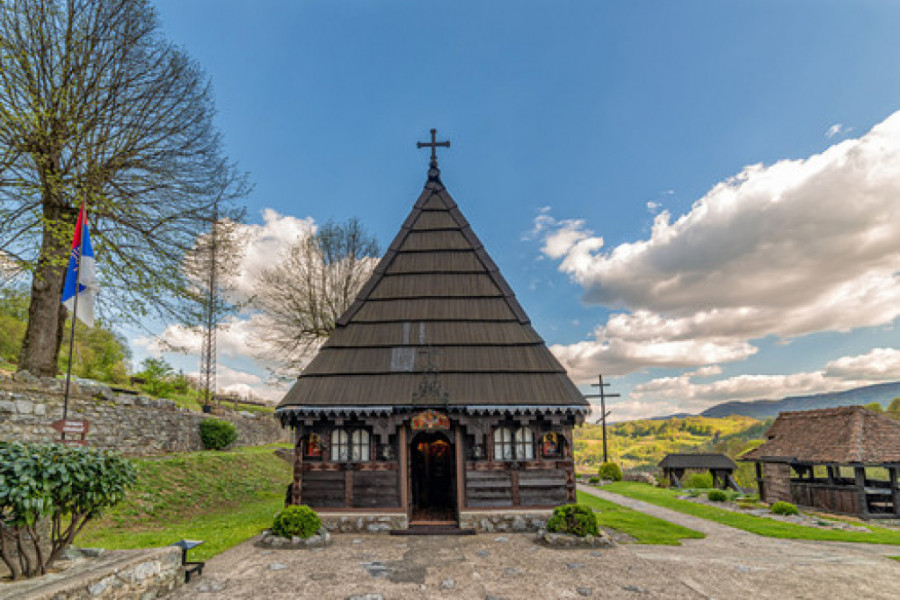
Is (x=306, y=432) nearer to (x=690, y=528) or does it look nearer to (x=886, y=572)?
(x=690, y=528)

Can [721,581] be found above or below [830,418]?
below

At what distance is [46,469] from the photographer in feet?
21.0

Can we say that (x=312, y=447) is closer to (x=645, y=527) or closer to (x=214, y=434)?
(x=645, y=527)

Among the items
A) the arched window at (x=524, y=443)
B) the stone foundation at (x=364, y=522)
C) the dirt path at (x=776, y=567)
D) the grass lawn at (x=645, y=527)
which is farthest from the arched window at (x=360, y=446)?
the grass lawn at (x=645, y=527)

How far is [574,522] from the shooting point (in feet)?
37.2

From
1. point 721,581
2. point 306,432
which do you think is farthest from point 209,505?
Answer: point 721,581

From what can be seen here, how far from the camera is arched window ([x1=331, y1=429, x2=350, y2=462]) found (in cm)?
Result: 1334

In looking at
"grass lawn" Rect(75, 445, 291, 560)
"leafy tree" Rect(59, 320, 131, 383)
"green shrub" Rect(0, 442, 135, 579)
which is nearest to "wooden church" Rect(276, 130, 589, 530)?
"grass lawn" Rect(75, 445, 291, 560)

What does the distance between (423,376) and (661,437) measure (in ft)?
441

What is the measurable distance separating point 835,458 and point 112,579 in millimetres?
26119

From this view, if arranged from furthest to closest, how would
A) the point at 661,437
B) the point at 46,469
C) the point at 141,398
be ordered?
the point at 661,437 → the point at 141,398 → the point at 46,469

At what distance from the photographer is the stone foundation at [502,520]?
12648 mm

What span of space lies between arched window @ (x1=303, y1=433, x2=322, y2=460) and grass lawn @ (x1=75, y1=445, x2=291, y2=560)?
7.79 ft

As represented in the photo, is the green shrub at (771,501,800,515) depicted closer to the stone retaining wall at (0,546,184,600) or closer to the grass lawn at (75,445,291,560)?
the grass lawn at (75,445,291,560)
